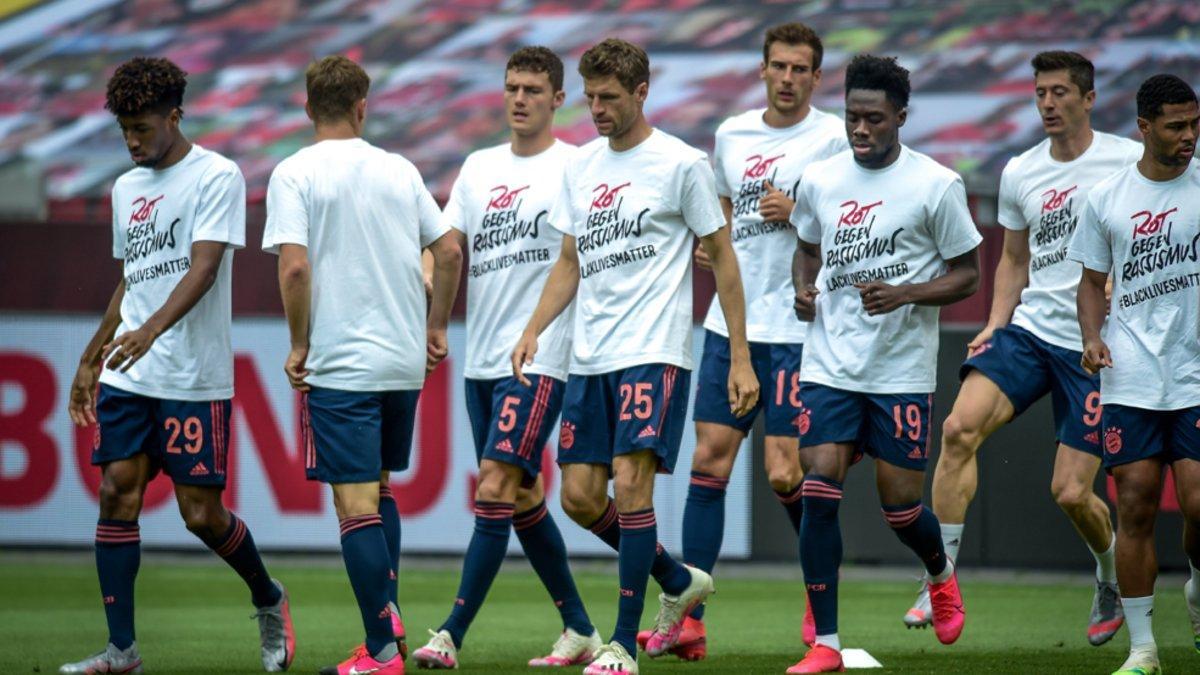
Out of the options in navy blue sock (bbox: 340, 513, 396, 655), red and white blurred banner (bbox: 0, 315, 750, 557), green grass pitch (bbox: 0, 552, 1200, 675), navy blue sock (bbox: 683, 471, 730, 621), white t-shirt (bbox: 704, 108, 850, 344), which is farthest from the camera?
red and white blurred banner (bbox: 0, 315, 750, 557)

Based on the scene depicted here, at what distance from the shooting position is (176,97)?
22.9ft

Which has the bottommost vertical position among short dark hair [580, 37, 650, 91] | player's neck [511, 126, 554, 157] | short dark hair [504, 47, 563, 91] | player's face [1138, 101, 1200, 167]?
player's face [1138, 101, 1200, 167]

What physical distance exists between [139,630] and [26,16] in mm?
14345

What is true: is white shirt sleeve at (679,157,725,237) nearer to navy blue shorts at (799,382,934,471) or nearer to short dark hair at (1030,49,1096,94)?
navy blue shorts at (799,382,934,471)

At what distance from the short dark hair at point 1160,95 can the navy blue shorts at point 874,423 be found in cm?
136

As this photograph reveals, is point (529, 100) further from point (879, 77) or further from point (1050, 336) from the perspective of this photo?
point (1050, 336)

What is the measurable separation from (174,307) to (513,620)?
3.69 meters

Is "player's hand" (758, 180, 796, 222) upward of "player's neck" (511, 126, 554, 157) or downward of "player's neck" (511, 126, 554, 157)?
downward

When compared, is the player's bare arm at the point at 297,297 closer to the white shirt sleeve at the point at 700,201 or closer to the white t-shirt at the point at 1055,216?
the white shirt sleeve at the point at 700,201

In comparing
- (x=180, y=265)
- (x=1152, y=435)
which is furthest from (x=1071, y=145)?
(x=180, y=265)

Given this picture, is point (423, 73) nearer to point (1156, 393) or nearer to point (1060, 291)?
point (1060, 291)

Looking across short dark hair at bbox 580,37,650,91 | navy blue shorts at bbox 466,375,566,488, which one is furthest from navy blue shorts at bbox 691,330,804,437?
short dark hair at bbox 580,37,650,91

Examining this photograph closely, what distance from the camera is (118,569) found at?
6.83 meters

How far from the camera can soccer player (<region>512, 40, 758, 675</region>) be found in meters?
6.73
